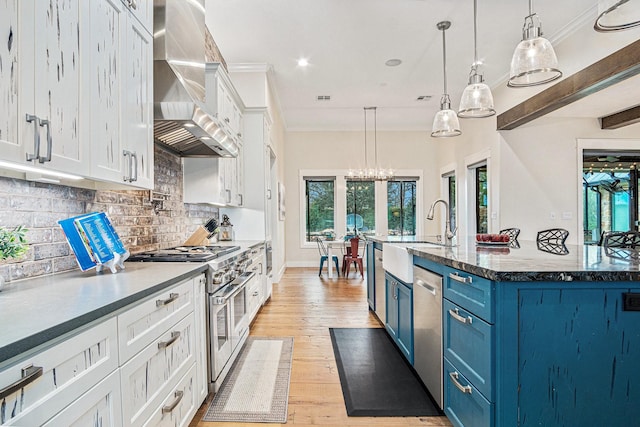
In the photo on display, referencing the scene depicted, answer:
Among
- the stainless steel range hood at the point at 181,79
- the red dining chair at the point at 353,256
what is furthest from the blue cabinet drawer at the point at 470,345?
the red dining chair at the point at 353,256

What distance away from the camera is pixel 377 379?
2523 millimetres

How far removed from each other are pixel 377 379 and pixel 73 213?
86.7 inches

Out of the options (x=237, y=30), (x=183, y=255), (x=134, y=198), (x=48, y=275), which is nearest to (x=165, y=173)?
(x=134, y=198)

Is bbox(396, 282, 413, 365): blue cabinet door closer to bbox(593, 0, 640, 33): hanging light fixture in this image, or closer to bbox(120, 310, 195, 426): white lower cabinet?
bbox(120, 310, 195, 426): white lower cabinet

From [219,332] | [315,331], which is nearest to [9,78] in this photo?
[219,332]

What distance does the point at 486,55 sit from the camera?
4.65 meters

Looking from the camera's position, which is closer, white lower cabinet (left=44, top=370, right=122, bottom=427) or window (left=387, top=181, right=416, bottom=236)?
white lower cabinet (left=44, top=370, right=122, bottom=427)

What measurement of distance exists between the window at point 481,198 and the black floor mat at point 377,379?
13.7 feet

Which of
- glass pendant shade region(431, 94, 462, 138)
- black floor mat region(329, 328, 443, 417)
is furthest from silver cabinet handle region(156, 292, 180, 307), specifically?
glass pendant shade region(431, 94, 462, 138)

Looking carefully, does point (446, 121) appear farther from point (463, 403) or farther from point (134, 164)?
point (134, 164)

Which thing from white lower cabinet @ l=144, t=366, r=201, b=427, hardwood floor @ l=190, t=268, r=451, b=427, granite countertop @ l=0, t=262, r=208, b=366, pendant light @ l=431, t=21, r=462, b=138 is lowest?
hardwood floor @ l=190, t=268, r=451, b=427

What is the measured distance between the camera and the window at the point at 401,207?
8453 millimetres

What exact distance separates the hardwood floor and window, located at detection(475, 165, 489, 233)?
101 inches

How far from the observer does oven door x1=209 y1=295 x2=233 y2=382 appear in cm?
217
